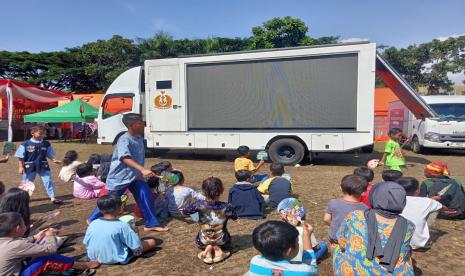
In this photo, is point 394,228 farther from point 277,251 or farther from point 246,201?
point 246,201

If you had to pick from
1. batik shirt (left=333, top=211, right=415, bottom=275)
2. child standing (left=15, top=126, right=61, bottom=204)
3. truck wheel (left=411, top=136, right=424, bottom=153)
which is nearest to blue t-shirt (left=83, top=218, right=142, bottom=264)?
batik shirt (left=333, top=211, right=415, bottom=275)

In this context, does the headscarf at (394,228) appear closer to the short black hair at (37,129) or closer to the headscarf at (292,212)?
the headscarf at (292,212)

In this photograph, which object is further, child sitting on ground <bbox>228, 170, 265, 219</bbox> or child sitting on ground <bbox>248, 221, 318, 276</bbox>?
child sitting on ground <bbox>228, 170, 265, 219</bbox>

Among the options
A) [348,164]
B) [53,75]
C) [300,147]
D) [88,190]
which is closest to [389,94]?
[348,164]

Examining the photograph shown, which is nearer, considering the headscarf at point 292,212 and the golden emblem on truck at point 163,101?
the headscarf at point 292,212

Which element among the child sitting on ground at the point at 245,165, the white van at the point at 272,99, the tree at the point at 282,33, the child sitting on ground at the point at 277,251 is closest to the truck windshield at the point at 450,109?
the white van at the point at 272,99

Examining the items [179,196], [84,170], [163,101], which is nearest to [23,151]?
[84,170]

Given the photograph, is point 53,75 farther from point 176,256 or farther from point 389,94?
point 176,256

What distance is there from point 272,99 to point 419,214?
673 cm

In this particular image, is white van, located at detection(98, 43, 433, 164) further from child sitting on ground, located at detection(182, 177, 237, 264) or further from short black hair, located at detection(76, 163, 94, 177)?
child sitting on ground, located at detection(182, 177, 237, 264)

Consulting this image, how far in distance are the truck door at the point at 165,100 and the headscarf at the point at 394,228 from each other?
29.0 ft

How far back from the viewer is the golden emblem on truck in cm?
1091

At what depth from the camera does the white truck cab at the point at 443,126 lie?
37.6 ft

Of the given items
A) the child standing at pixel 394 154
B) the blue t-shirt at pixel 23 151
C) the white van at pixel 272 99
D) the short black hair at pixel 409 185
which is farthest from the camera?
the white van at pixel 272 99
